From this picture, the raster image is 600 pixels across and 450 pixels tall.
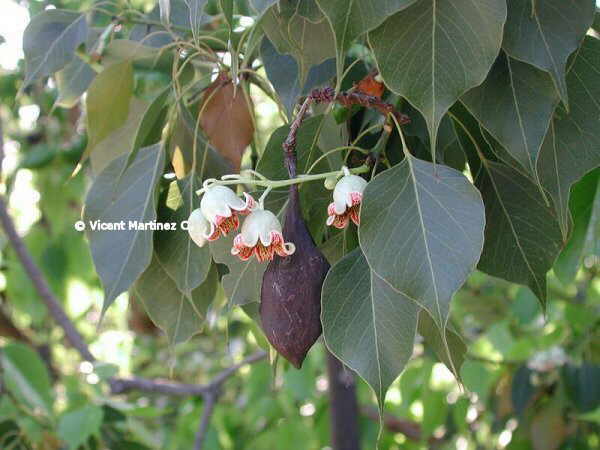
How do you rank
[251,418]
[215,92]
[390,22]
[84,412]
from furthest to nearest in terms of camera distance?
[251,418] → [84,412] → [215,92] → [390,22]

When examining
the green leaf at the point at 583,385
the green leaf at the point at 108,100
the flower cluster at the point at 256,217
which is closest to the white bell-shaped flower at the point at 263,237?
the flower cluster at the point at 256,217

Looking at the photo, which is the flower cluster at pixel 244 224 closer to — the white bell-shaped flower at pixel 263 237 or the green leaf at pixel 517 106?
the white bell-shaped flower at pixel 263 237

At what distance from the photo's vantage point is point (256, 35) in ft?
2.14

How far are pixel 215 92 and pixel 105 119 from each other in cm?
15

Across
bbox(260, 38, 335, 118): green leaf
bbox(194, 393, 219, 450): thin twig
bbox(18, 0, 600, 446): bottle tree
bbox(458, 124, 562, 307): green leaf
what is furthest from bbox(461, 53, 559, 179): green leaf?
bbox(194, 393, 219, 450): thin twig

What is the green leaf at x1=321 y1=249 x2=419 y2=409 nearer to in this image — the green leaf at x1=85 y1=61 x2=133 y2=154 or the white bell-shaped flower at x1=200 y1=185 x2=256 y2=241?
the white bell-shaped flower at x1=200 y1=185 x2=256 y2=241

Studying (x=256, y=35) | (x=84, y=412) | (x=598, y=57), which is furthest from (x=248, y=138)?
(x=84, y=412)

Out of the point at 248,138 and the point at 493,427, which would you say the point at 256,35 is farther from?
the point at 493,427

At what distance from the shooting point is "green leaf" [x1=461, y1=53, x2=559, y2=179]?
1.96 ft

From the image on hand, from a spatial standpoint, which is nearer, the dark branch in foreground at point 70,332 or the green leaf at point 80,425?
the green leaf at point 80,425

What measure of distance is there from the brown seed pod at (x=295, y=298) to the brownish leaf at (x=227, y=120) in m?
0.28

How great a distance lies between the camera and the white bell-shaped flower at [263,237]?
0.60m

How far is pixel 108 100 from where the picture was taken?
90 centimetres

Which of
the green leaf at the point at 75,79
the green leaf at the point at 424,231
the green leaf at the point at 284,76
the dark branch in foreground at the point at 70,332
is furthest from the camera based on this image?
the dark branch in foreground at the point at 70,332
